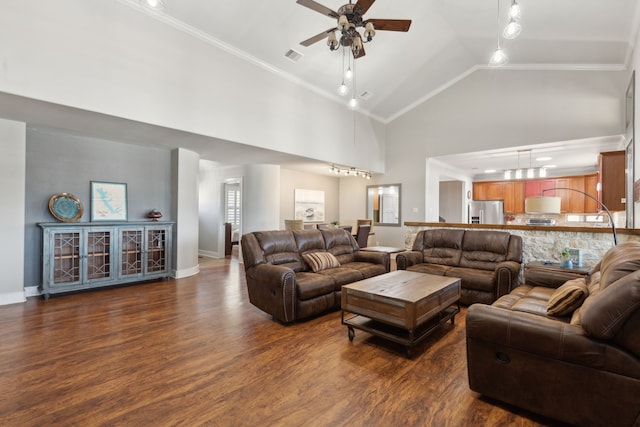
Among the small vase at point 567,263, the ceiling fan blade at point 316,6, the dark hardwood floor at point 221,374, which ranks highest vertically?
the ceiling fan blade at point 316,6

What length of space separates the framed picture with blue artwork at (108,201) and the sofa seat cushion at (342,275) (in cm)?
371

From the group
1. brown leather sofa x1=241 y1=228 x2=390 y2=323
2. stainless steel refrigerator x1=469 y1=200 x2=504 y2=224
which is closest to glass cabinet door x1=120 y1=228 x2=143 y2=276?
brown leather sofa x1=241 y1=228 x2=390 y2=323

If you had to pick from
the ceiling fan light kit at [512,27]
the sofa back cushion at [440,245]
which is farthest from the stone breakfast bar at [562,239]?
the ceiling fan light kit at [512,27]

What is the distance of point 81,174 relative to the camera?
468 cm

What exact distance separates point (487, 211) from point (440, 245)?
233 inches

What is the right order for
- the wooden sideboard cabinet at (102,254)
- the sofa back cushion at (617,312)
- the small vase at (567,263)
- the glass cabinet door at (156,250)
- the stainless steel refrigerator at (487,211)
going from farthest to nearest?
the stainless steel refrigerator at (487,211) < the glass cabinet door at (156,250) < the wooden sideboard cabinet at (102,254) < the small vase at (567,263) < the sofa back cushion at (617,312)

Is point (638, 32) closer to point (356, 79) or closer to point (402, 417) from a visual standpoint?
point (356, 79)

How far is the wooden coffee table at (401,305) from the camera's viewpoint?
252cm

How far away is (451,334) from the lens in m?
3.02

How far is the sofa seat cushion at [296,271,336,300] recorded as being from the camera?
324cm

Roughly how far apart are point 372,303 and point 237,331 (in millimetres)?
1419

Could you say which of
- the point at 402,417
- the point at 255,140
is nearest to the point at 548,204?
the point at 402,417

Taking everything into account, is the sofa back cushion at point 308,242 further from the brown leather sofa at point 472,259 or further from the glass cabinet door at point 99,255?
the glass cabinet door at point 99,255

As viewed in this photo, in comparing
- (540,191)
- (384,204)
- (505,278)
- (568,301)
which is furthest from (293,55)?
(540,191)
